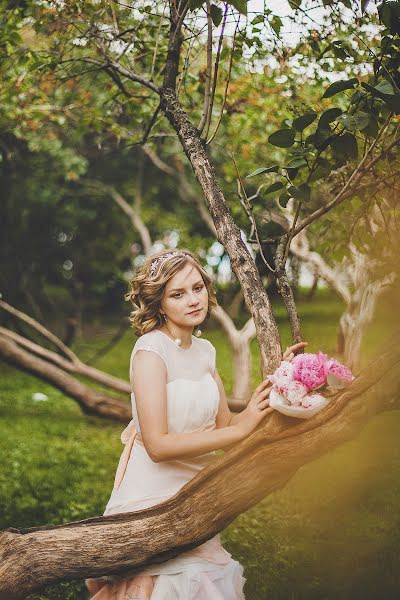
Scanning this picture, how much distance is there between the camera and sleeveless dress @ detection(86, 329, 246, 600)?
2695 mm

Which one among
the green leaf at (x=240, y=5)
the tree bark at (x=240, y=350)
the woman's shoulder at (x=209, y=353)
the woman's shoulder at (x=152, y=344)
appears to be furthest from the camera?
the tree bark at (x=240, y=350)

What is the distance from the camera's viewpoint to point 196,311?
116 inches

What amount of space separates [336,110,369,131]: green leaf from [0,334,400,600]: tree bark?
2.75ft

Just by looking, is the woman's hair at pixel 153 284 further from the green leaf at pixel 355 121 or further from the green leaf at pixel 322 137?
the green leaf at pixel 355 121

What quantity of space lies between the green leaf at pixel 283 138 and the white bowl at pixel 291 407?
1010 mm

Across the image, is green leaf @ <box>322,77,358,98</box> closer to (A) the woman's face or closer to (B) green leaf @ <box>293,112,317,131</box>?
(B) green leaf @ <box>293,112,317,131</box>

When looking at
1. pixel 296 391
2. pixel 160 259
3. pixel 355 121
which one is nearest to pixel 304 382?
pixel 296 391

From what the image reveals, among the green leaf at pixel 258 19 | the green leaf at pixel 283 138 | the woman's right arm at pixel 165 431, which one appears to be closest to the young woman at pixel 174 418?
the woman's right arm at pixel 165 431

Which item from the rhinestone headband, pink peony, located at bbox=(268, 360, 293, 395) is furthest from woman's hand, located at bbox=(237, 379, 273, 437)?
the rhinestone headband

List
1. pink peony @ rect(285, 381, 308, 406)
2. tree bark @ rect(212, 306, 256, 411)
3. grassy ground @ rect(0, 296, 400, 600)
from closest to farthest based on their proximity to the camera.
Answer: pink peony @ rect(285, 381, 308, 406) → grassy ground @ rect(0, 296, 400, 600) → tree bark @ rect(212, 306, 256, 411)

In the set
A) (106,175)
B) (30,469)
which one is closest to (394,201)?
(30,469)

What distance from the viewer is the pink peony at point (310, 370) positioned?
2459 millimetres

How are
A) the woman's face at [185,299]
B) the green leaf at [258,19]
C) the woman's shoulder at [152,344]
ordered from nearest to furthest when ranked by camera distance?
the woman's shoulder at [152,344] → the woman's face at [185,299] → the green leaf at [258,19]

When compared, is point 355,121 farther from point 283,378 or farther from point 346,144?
point 283,378
